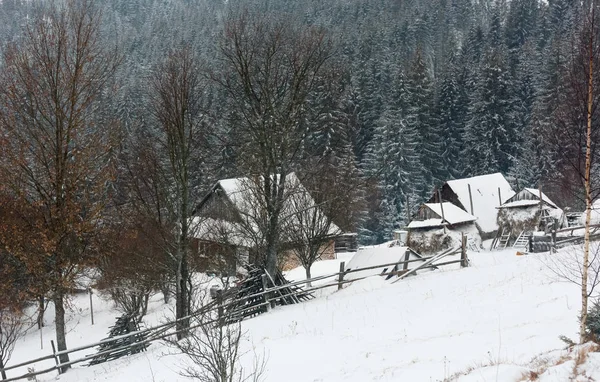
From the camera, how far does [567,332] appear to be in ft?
25.8

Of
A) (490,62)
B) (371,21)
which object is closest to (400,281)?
(490,62)

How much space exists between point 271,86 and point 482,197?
1305 inches

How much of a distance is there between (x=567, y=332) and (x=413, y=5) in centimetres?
11783

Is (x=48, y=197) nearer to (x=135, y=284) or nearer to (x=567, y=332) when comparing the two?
(x=567, y=332)

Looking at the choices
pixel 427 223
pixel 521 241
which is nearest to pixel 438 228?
pixel 427 223

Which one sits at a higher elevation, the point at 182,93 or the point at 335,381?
the point at 182,93

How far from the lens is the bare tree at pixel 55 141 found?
11906 millimetres

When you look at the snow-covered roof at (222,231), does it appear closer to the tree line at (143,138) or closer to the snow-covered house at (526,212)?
the tree line at (143,138)

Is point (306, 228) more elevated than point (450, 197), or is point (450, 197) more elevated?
point (450, 197)

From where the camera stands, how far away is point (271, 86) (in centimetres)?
1650

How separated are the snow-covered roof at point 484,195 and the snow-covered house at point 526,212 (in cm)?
345

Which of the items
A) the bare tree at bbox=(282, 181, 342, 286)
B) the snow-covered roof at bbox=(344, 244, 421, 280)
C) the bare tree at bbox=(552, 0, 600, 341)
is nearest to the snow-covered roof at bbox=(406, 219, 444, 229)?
the snow-covered roof at bbox=(344, 244, 421, 280)

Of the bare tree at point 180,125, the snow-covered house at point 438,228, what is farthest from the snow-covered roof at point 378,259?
the snow-covered house at point 438,228

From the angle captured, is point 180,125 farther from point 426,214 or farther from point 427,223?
point 426,214
